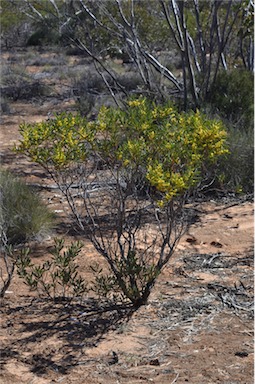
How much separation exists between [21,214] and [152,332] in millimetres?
2302

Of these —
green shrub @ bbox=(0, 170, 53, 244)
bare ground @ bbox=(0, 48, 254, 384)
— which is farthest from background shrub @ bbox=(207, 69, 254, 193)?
green shrub @ bbox=(0, 170, 53, 244)

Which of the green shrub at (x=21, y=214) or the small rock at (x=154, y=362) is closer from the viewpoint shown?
the small rock at (x=154, y=362)

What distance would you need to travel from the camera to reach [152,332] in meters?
4.16

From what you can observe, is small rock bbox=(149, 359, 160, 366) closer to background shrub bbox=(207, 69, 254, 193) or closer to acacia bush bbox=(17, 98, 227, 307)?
acacia bush bbox=(17, 98, 227, 307)

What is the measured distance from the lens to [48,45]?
27.4m

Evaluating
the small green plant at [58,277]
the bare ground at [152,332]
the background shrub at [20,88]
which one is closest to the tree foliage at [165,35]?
the background shrub at [20,88]

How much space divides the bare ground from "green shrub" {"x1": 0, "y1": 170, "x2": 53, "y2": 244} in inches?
14.1

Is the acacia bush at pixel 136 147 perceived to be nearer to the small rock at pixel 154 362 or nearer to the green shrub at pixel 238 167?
the small rock at pixel 154 362

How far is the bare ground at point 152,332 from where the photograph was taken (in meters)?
3.68

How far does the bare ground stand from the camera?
368cm

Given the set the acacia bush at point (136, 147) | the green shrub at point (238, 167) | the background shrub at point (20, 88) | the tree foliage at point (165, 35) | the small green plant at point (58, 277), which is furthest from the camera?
the background shrub at point (20, 88)

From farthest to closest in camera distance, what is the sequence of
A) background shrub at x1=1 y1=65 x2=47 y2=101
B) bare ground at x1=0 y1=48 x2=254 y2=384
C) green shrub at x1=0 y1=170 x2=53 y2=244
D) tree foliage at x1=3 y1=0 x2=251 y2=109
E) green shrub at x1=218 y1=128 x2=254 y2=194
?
background shrub at x1=1 y1=65 x2=47 y2=101 → tree foliage at x1=3 y1=0 x2=251 y2=109 → green shrub at x1=218 y1=128 x2=254 y2=194 → green shrub at x1=0 y1=170 x2=53 y2=244 → bare ground at x1=0 y1=48 x2=254 y2=384

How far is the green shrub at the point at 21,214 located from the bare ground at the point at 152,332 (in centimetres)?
36

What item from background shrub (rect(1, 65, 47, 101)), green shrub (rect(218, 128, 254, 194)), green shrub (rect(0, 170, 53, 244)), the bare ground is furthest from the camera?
background shrub (rect(1, 65, 47, 101))
